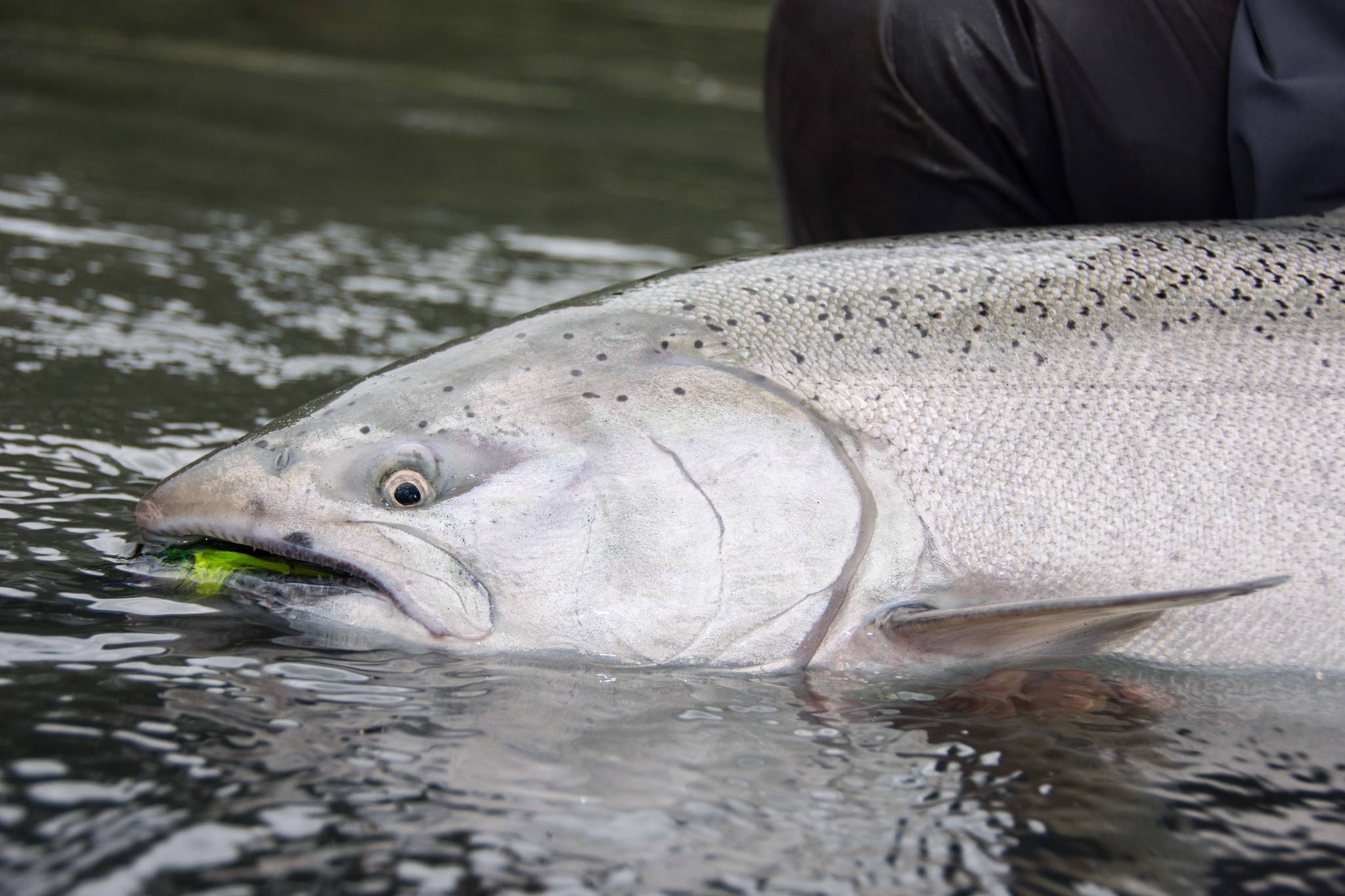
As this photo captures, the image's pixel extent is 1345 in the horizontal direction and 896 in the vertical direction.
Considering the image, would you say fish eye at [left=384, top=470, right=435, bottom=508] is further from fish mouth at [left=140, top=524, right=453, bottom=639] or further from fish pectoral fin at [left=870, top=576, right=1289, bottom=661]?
fish pectoral fin at [left=870, top=576, right=1289, bottom=661]

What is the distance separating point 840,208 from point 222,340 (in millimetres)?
1545

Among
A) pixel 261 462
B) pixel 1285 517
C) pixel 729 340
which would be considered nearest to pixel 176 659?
pixel 261 462

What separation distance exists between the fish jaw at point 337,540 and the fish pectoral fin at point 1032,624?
62cm

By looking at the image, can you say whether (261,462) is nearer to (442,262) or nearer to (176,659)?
(176,659)

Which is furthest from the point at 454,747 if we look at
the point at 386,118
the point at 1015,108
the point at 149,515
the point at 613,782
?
the point at 386,118

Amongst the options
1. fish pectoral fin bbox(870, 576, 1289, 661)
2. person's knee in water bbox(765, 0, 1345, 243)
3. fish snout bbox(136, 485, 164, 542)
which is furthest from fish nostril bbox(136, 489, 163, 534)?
person's knee in water bbox(765, 0, 1345, 243)

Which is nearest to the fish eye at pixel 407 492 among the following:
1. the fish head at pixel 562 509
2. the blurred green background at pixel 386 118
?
the fish head at pixel 562 509

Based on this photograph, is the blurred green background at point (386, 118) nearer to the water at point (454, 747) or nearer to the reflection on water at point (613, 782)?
the water at point (454, 747)

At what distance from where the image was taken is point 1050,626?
6.99 ft

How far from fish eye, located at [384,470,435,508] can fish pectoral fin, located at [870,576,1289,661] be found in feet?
2.26

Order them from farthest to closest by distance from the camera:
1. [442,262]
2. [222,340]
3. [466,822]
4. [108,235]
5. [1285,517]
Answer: [442,262]
[108,235]
[222,340]
[1285,517]
[466,822]

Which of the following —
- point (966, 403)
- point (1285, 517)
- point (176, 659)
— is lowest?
point (176, 659)

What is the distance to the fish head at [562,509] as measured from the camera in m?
2.12

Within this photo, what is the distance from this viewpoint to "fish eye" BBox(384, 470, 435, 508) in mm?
2160
